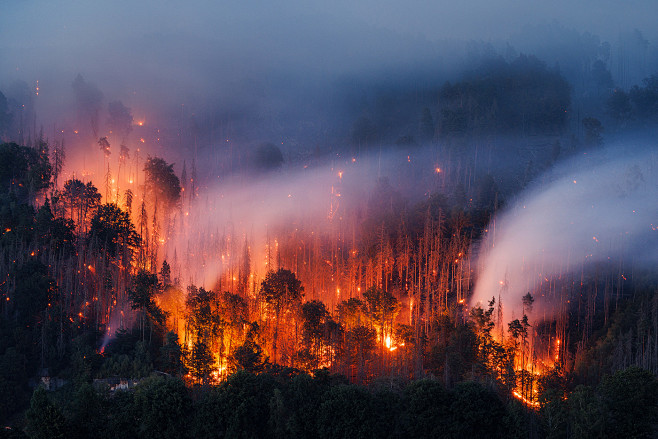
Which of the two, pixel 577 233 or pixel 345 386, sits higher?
pixel 577 233

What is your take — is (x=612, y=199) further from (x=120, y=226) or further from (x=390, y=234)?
(x=120, y=226)

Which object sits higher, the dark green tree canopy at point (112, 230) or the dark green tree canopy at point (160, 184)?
the dark green tree canopy at point (160, 184)

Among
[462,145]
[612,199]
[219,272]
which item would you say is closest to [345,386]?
[219,272]

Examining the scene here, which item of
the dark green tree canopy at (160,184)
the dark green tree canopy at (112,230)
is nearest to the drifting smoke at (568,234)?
the dark green tree canopy at (112,230)

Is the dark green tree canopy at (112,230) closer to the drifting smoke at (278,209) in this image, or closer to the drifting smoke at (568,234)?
the drifting smoke at (278,209)

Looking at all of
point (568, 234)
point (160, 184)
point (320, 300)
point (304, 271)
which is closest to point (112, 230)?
point (160, 184)
